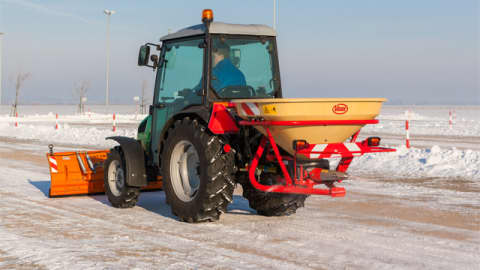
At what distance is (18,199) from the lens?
9320 millimetres

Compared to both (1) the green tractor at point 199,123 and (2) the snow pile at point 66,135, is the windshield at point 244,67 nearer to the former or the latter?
(1) the green tractor at point 199,123

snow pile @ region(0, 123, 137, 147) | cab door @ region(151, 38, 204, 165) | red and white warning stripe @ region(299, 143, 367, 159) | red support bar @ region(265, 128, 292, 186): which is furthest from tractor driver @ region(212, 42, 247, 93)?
snow pile @ region(0, 123, 137, 147)

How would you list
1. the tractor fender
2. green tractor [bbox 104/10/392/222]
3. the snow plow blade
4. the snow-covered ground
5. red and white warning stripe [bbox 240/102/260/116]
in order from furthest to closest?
the snow plow blade → the tractor fender → green tractor [bbox 104/10/392/222] → red and white warning stripe [bbox 240/102/260/116] → the snow-covered ground

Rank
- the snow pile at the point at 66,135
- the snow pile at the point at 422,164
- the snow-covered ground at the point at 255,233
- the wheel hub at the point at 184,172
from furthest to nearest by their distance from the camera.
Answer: the snow pile at the point at 66,135, the snow pile at the point at 422,164, the wheel hub at the point at 184,172, the snow-covered ground at the point at 255,233

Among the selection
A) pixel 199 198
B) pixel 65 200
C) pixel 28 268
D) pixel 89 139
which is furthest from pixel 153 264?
pixel 89 139

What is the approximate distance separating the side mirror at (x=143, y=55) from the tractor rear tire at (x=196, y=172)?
999 mm

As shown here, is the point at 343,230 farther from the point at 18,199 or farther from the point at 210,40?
the point at 18,199

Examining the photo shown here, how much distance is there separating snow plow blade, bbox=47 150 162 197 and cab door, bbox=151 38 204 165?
1597 millimetres

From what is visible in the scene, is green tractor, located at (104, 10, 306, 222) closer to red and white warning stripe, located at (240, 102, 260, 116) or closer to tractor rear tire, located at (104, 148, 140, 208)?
tractor rear tire, located at (104, 148, 140, 208)

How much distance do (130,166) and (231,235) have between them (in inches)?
88.2

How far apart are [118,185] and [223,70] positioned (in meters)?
2.52

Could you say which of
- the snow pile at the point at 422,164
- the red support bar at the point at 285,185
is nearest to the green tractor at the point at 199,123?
the red support bar at the point at 285,185

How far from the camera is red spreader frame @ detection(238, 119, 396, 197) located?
6.42m

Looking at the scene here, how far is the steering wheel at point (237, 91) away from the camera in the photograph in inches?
289
